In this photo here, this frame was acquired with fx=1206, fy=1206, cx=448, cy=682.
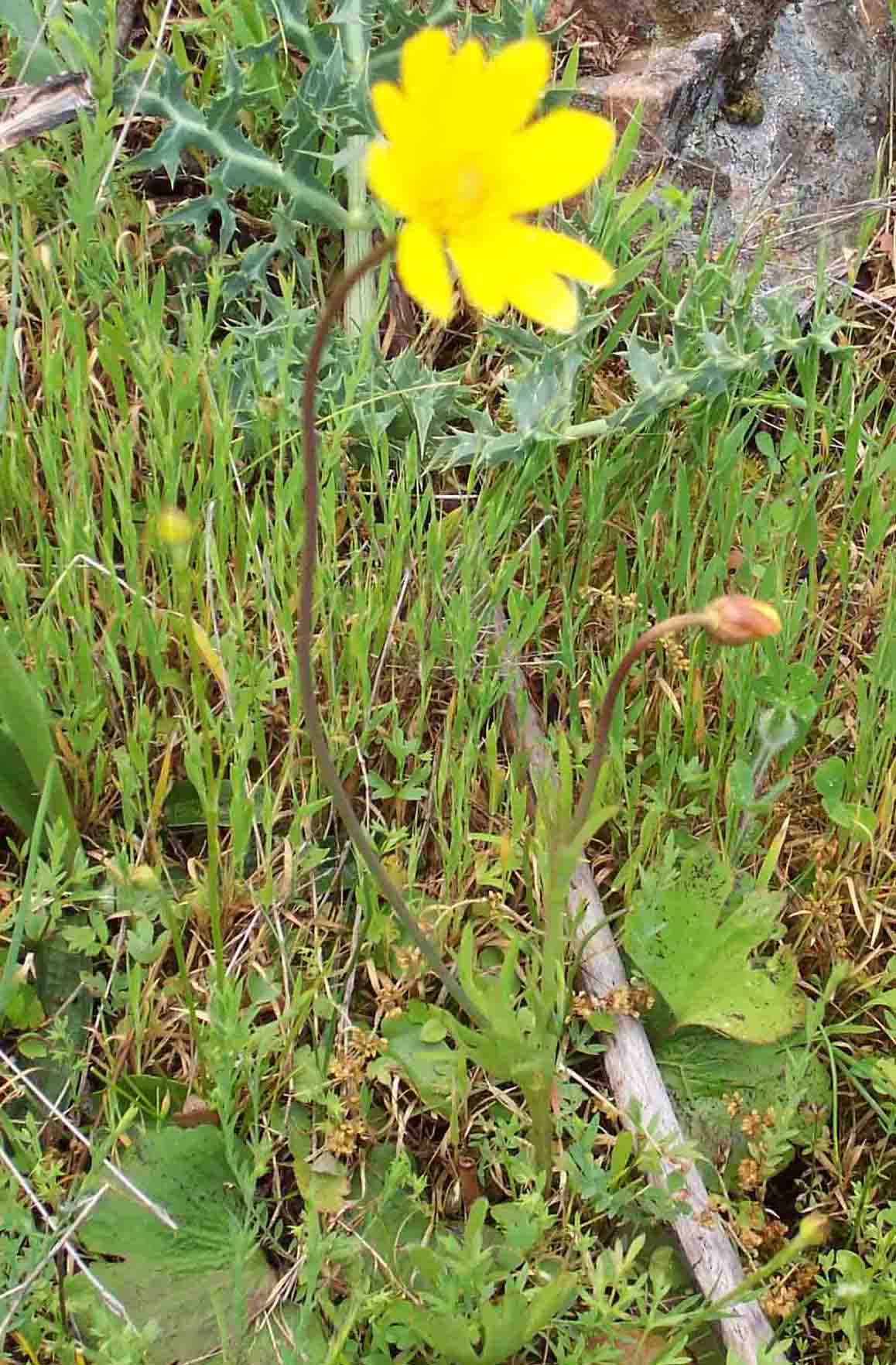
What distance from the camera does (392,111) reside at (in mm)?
975

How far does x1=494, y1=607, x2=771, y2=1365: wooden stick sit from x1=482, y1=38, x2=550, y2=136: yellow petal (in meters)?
0.76

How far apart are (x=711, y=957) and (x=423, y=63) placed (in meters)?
1.16

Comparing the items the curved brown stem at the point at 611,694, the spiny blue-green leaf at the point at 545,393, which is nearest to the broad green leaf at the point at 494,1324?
the curved brown stem at the point at 611,694

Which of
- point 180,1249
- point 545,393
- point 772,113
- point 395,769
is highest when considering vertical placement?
point 772,113

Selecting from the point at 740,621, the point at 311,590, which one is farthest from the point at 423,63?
the point at 740,621

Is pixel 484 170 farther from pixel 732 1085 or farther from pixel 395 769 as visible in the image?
pixel 732 1085

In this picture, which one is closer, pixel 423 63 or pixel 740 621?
pixel 423 63

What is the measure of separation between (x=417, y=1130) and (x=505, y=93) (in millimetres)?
1224

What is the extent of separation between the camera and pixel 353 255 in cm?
213

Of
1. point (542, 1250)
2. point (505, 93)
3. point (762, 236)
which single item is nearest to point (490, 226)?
point (505, 93)

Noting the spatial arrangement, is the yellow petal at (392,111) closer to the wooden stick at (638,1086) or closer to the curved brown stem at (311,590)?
the curved brown stem at (311,590)

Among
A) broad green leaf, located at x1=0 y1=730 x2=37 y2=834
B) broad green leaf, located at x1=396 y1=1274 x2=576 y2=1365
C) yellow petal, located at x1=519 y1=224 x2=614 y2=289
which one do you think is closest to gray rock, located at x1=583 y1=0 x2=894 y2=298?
yellow petal, located at x1=519 y1=224 x2=614 y2=289

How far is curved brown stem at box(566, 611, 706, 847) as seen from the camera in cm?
113

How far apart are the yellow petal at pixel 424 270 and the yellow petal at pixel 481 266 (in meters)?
0.04
